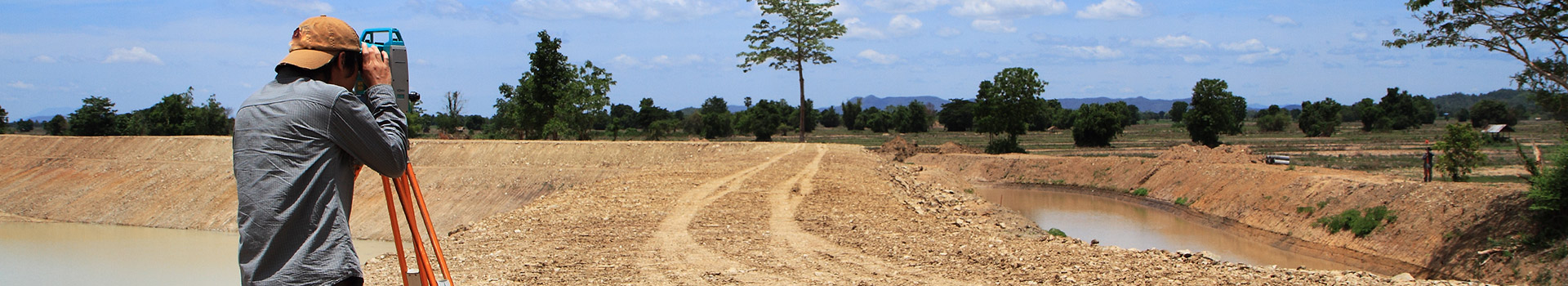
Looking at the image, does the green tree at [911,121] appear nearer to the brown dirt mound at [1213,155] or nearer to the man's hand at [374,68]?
the brown dirt mound at [1213,155]

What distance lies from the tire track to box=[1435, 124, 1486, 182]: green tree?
59.9 feet

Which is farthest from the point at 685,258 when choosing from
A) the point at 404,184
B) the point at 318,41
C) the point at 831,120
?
the point at 831,120

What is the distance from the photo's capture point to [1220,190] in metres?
26.6

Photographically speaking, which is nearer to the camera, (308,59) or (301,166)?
(301,166)

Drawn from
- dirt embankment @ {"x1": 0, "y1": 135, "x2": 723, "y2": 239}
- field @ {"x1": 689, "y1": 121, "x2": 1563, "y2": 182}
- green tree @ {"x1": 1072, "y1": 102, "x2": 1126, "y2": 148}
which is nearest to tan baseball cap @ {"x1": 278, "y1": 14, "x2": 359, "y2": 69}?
dirt embankment @ {"x1": 0, "y1": 135, "x2": 723, "y2": 239}

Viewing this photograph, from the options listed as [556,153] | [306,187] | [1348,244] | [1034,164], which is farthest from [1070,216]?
[306,187]

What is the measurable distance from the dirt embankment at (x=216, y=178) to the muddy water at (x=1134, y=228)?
9.65m

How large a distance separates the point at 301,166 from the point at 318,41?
38 centimetres

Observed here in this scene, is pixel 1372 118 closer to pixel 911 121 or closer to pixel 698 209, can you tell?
pixel 911 121

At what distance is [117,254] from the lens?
19.5 m

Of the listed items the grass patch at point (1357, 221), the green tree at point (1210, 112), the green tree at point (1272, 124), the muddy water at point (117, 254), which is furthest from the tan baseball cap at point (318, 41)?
the green tree at point (1272, 124)

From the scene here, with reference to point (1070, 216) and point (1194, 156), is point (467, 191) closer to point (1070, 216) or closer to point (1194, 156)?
point (1070, 216)

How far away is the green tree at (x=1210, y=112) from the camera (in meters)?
47.2

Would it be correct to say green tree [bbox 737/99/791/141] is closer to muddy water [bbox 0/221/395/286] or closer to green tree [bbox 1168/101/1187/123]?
muddy water [bbox 0/221/395/286]
